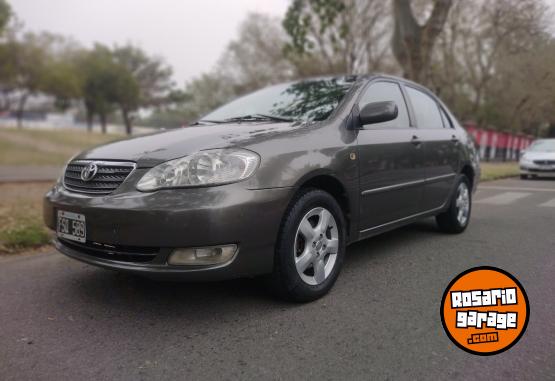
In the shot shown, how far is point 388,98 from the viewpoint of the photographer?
12.7ft

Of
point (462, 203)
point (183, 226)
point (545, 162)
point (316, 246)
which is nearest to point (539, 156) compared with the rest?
point (545, 162)

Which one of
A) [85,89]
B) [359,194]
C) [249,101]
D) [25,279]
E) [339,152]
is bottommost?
[25,279]

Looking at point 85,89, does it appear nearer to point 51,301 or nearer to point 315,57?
point 315,57

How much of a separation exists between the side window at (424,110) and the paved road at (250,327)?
131 cm

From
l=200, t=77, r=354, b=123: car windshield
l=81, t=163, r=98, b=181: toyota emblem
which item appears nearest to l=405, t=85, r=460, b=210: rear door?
l=200, t=77, r=354, b=123: car windshield

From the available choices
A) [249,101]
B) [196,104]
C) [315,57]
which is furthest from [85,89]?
[249,101]

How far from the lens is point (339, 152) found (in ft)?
9.95

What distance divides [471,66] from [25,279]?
2928 centimetres

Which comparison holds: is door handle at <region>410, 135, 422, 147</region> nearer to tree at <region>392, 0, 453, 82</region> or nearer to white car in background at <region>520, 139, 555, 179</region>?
tree at <region>392, 0, 453, 82</region>

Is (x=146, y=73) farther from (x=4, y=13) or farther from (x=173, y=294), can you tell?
(x=173, y=294)

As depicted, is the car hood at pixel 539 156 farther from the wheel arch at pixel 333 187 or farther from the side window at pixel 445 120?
the wheel arch at pixel 333 187

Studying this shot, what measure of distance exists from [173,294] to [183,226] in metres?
0.84

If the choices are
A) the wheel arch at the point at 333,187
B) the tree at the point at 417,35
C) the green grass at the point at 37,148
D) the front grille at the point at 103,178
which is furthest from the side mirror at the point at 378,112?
the tree at the point at 417,35

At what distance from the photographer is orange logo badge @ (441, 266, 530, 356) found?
2.03 metres
